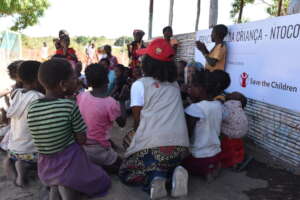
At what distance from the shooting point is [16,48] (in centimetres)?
1526

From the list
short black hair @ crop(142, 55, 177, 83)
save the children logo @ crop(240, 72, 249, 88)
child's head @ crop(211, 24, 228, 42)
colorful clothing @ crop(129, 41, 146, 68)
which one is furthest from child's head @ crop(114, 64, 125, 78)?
short black hair @ crop(142, 55, 177, 83)

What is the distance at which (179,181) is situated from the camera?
2.53 m

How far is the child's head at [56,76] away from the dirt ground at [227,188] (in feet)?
3.48

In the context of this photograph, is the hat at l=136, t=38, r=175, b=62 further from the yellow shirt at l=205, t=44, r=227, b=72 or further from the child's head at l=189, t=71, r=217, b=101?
the yellow shirt at l=205, t=44, r=227, b=72

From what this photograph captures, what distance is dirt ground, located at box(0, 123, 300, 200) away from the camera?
8.62 ft

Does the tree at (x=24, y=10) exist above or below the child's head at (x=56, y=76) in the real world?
above

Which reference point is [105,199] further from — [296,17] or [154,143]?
[296,17]

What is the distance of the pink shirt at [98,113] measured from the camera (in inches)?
114

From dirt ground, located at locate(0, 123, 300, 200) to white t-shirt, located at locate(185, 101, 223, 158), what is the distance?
0.35m

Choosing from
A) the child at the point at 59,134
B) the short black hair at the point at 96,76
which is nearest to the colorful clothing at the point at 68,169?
the child at the point at 59,134

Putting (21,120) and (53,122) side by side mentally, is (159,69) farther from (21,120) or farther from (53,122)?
(21,120)

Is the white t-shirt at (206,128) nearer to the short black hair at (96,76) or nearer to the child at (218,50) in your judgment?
the short black hair at (96,76)

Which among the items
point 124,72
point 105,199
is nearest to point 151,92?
point 105,199

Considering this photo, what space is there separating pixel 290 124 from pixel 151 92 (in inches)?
67.0
